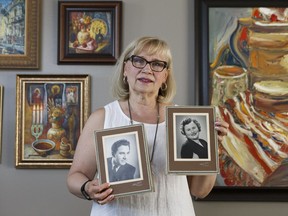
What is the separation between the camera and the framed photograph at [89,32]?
89.4 inches

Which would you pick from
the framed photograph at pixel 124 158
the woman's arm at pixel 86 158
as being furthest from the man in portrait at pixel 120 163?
the woman's arm at pixel 86 158

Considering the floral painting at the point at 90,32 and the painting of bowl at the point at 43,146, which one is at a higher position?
the floral painting at the point at 90,32

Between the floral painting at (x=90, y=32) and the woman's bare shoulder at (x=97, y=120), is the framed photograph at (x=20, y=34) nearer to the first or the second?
the floral painting at (x=90, y=32)

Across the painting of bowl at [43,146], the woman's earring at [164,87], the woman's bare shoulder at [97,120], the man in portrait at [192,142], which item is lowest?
the painting of bowl at [43,146]

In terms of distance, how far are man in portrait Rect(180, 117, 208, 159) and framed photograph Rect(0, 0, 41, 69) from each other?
1071mm

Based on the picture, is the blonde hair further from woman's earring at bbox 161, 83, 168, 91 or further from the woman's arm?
the woman's arm

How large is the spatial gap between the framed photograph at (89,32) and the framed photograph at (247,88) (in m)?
0.42

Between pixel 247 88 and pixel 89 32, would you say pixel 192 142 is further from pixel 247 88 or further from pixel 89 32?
pixel 89 32

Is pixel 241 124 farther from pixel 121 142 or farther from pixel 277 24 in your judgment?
pixel 121 142

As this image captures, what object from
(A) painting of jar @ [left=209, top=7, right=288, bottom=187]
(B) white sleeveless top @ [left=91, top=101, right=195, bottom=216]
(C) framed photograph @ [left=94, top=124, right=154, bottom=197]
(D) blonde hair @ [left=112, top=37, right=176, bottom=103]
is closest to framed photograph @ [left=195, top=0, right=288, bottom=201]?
(A) painting of jar @ [left=209, top=7, right=288, bottom=187]

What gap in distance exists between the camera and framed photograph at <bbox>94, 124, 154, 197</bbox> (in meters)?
1.41

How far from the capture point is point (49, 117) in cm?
227

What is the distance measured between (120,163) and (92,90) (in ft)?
3.00

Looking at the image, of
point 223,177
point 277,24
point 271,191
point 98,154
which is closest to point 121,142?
point 98,154
